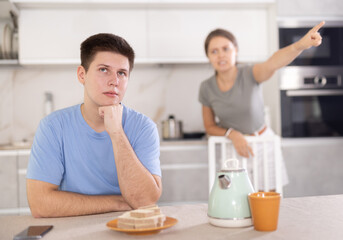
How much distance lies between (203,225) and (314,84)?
2.39m

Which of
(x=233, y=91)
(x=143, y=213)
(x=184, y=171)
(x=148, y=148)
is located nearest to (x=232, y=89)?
(x=233, y=91)

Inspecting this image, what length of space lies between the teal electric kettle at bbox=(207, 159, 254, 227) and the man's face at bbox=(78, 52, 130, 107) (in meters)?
0.60

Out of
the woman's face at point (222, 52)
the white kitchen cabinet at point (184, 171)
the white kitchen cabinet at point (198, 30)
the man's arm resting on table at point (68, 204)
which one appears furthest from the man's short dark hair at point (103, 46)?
the white kitchen cabinet at point (198, 30)

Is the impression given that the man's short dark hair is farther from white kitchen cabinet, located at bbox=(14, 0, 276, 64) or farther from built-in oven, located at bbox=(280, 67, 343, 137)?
built-in oven, located at bbox=(280, 67, 343, 137)

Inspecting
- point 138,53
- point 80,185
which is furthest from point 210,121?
point 80,185

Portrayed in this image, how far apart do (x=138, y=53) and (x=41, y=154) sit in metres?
1.88

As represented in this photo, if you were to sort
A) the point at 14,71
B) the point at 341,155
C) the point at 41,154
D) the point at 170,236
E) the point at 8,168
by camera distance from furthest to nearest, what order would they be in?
the point at 14,71
the point at 341,155
the point at 8,168
the point at 41,154
the point at 170,236

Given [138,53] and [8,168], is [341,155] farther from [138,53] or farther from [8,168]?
[8,168]

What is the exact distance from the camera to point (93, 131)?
53.6 inches

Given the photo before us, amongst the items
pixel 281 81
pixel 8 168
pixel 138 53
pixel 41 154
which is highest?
pixel 138 53

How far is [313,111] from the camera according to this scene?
118 inches

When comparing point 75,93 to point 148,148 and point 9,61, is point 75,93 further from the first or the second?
point 148,148

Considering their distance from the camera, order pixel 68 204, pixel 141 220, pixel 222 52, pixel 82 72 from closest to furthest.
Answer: pixel 141 220
pixel 68 204
pixel 82 72
pixel 222 52

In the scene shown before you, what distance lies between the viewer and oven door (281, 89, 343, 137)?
296 centimetres
